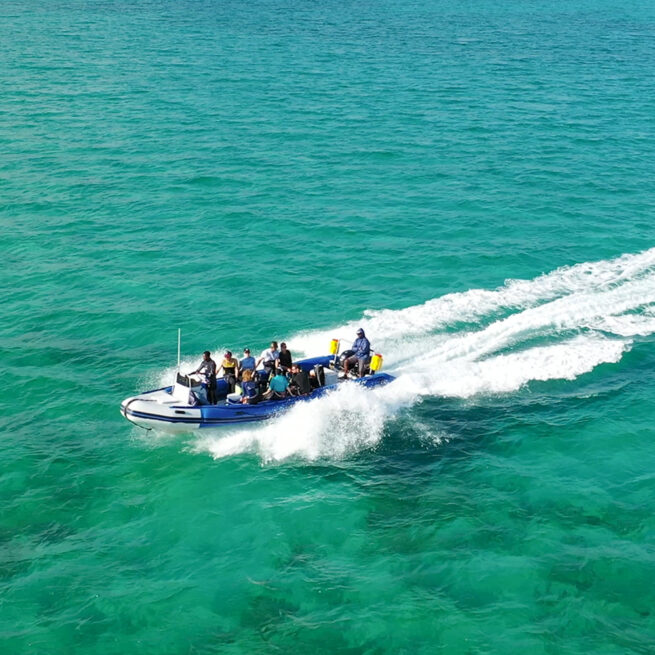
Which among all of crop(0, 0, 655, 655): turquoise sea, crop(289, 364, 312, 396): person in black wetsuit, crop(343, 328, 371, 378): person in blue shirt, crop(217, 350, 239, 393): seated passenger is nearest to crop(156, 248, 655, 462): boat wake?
crop(0, 0, 655, 655): turquoise sea

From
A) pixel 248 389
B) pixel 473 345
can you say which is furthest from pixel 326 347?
pixel 248 389

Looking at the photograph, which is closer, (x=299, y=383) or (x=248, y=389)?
(x=248, y=389)

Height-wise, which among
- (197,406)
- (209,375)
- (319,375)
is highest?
(209,375)

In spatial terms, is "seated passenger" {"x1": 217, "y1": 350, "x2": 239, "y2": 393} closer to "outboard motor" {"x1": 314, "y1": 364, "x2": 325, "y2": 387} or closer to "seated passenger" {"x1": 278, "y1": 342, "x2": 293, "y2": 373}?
"seated passenger" {"x1": 278, "y1": 342, "x2": 293, "y2": 373}

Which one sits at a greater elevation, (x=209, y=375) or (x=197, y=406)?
(x=209, y=375)

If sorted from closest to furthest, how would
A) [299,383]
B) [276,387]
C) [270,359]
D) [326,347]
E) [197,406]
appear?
[197,406] → [276,387] → [299,383] → [270,359] → [326,347]

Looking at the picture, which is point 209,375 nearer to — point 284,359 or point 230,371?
point 230,371
